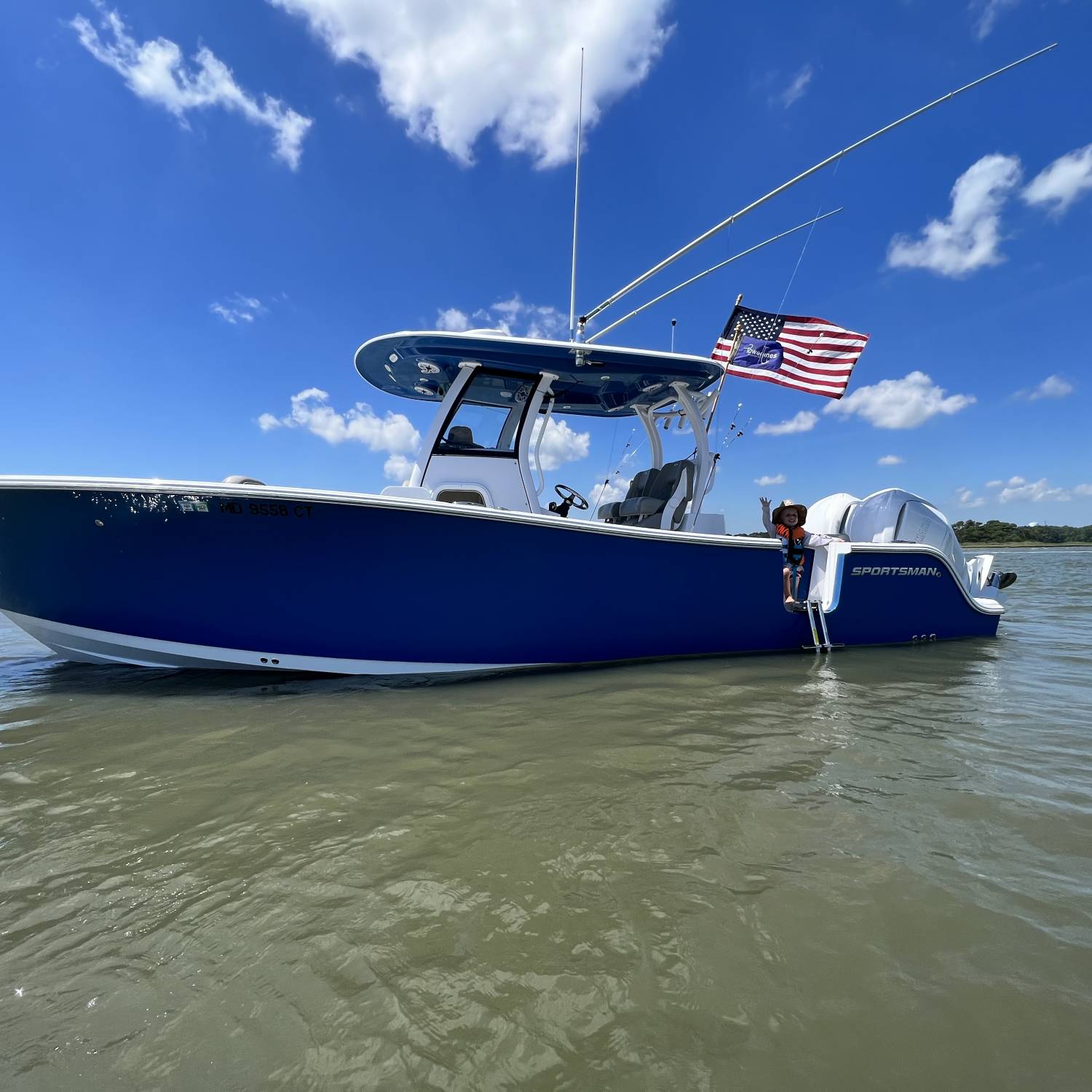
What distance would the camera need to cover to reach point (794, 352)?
20.5ft

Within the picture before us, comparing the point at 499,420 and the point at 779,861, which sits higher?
the point at 499,420

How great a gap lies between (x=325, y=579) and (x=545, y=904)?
114 inches

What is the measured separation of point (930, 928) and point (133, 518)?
4.50 m

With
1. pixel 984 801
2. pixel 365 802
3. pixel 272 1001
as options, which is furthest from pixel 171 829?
pixel 984 801

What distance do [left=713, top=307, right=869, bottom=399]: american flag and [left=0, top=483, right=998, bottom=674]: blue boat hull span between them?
2522 millimetres

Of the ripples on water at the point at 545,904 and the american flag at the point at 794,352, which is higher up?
the american flag at the point at 794,352

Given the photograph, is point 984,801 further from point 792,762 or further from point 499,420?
point 499,420

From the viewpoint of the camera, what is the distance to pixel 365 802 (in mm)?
2256

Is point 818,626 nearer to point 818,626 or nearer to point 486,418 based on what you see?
point 818,626

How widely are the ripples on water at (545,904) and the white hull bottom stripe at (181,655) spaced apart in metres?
0.84

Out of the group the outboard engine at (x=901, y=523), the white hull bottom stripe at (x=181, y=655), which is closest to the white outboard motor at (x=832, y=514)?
the outboard engine at (x=901, y=523)

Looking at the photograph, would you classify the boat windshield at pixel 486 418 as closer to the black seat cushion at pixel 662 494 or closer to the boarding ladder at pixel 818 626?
the black seat cushion at pixel 662 494

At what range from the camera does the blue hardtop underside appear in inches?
193

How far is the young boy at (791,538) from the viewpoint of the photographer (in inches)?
205
